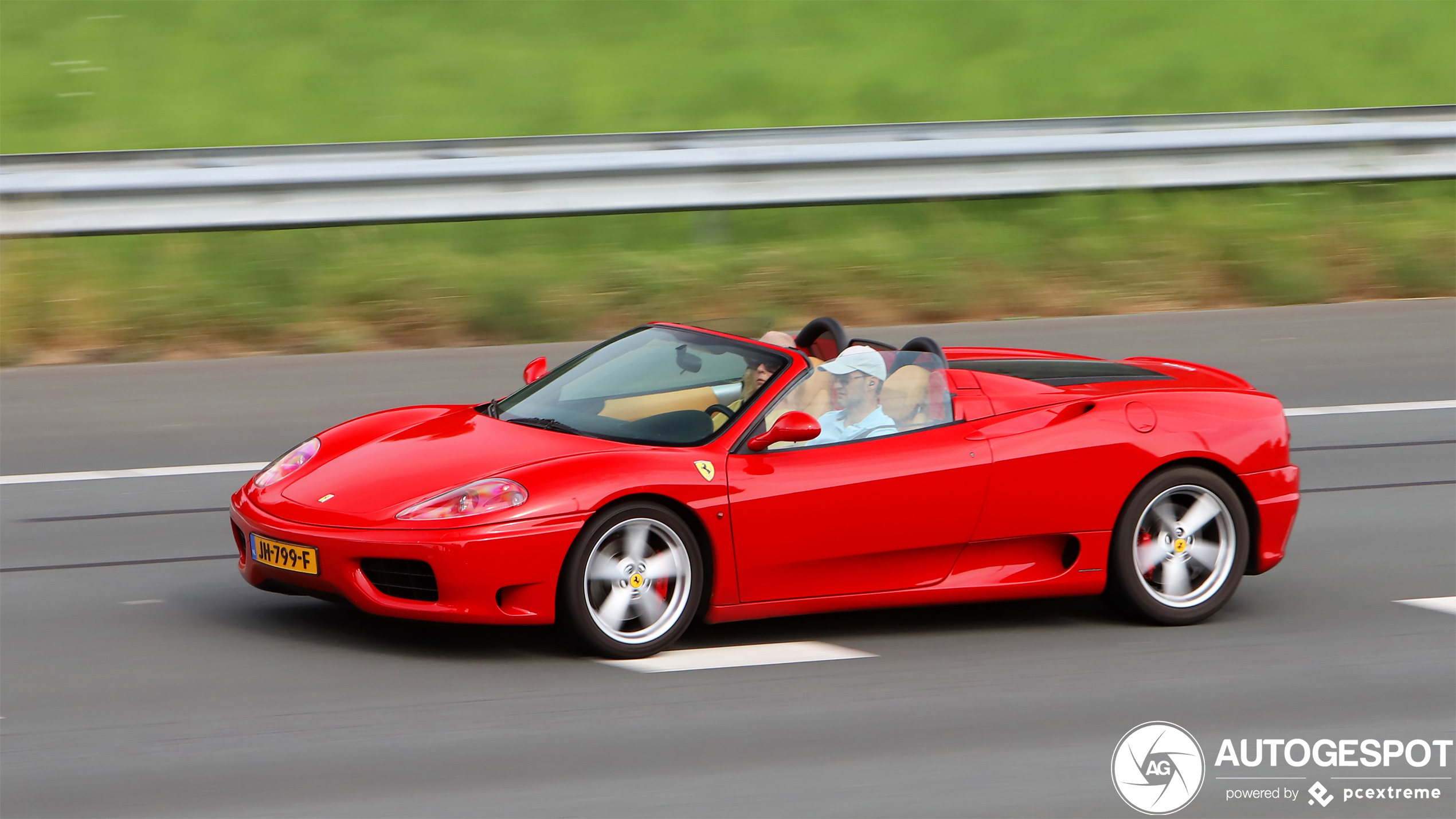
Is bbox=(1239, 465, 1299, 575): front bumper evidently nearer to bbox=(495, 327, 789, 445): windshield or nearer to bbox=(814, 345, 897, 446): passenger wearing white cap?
bbox=(814, 345, 897, 446): passenger wearing white cap

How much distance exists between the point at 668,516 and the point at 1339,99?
44.1ft

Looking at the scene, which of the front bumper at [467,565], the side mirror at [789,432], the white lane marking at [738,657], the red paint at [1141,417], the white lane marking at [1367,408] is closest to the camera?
the front bumper at [467,565]

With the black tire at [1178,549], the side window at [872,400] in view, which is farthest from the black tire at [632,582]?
the black tire at [1178,549]

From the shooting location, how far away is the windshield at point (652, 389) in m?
6.22

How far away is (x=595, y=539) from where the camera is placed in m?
5.71

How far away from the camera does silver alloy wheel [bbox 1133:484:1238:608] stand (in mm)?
6543

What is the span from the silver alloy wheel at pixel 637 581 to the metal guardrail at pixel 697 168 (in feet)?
20.5

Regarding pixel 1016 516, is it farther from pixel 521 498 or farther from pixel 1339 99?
pixel 1339 99

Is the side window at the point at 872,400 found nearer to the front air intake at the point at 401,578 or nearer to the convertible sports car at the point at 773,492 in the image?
the convertible sports car at the point at 773,492

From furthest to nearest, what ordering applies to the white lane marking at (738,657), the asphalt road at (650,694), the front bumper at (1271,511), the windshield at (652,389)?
the front bumper at (1271,511) → the windshield at (652,389) → the white lane marking at (738,657) → the asphalt road at (650,694)

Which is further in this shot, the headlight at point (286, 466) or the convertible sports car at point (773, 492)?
the headlight at point (286, 466)

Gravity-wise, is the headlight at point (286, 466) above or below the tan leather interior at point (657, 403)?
below

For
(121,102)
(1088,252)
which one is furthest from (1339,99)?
(121,102)

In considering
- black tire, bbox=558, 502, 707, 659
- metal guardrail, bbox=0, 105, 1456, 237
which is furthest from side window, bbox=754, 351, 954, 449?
metal guardrail, bbox=0, 105, 1456, 237
